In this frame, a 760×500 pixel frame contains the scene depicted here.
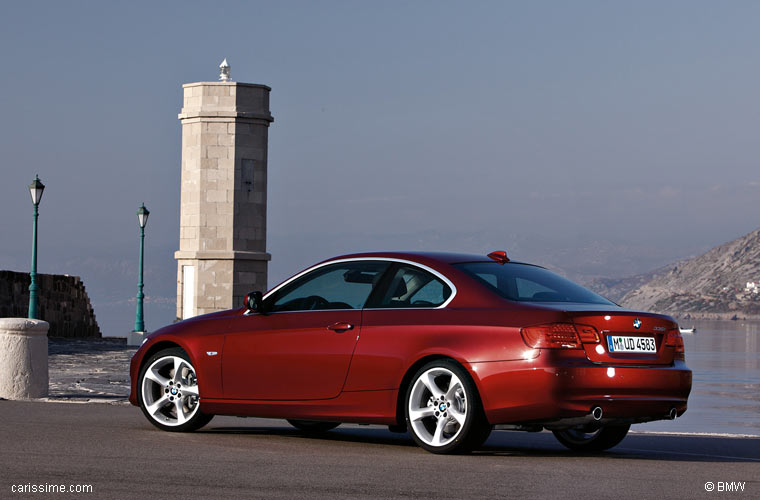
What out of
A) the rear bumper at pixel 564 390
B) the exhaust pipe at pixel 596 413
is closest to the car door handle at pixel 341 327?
the rear bumper at pixel 564 390

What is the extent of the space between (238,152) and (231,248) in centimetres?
243

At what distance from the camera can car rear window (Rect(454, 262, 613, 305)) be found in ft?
29.8

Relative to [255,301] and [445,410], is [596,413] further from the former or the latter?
[255,301]

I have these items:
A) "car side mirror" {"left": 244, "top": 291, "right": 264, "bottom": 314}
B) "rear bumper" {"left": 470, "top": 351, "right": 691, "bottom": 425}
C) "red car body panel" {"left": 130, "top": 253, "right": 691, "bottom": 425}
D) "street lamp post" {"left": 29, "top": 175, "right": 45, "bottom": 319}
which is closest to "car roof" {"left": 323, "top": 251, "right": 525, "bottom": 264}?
"red car body panel" {"left": 130, "top": 253, "right": 691, "bottom": 425}

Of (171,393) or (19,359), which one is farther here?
(19,359)

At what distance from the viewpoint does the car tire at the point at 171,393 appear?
10.2 metres

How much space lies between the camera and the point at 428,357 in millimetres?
8867

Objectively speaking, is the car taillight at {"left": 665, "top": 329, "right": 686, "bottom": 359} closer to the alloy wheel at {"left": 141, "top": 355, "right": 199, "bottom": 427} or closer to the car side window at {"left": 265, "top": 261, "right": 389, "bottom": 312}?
the car side window at {"left": 265, "top": 261, "right": 389, "bottom": 312}

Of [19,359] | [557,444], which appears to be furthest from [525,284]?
[19,359]

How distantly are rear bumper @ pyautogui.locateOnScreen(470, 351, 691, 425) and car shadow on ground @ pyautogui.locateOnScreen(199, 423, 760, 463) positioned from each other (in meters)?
0.58

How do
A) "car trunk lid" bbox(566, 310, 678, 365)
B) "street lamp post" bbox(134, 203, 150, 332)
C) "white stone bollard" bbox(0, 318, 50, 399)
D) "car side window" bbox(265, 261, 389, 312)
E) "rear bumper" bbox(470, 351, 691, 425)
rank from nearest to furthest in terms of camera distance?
"rear bumper" bbox(470, 351, 691, 425) → "car trunk lid" bbox(566, 310, 678, 365) → "car side window" bbox(265, 261, 389, 312) → "white stone bollard" bbox(0, 318, 50, 399) → "street lamp post" bbox(134, 203, 150, 332)

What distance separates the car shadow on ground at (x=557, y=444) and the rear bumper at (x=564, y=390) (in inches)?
22.8

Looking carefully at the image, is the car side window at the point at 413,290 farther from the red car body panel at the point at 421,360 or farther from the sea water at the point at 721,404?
the sea water at the point at 721,404

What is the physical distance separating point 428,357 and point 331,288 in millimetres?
1211
